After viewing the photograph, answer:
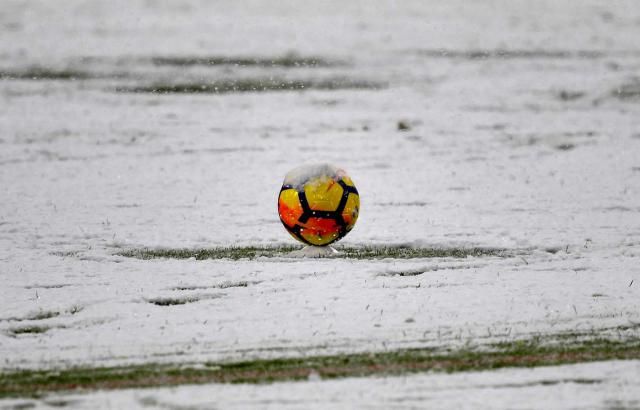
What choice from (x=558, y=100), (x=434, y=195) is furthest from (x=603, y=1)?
(x=434, y=195)

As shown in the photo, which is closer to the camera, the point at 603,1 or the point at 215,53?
the point at 215,53

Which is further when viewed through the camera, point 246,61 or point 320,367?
point 246,61

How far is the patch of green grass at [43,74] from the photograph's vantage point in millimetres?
18172

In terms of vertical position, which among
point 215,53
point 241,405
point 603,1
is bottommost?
point 241,405

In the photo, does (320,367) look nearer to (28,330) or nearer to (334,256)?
(28,330)

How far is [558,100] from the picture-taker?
1677 cm

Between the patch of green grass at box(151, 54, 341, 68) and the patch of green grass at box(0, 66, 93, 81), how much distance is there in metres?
1.65

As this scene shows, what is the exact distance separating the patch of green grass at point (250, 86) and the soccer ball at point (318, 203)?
8993mm

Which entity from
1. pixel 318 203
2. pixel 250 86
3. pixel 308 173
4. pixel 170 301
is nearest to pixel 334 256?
pixel 318 203

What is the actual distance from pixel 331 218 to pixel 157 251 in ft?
5.50

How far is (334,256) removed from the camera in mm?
8836

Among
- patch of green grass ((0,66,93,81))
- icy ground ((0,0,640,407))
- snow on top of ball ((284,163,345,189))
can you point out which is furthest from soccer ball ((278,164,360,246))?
patch of green grass ((0,66,93,81))

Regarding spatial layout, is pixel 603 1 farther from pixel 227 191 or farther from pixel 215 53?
pixel 227 191

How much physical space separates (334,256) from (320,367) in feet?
8.31
